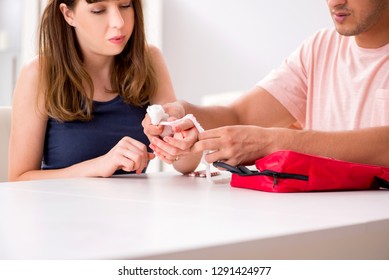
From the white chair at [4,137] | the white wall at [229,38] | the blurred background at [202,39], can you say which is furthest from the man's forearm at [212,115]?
the blurred background at [202,39]

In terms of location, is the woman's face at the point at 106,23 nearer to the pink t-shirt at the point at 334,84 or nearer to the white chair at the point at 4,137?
the white chair at the point at 4,137

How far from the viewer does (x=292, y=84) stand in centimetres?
197

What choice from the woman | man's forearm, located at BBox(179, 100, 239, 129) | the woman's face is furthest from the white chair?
man's forearm, located at BBox(179, 100, 239, 129)

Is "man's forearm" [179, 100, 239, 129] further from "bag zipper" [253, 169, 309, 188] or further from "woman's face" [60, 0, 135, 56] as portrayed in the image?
"bag zipper" [253, 169, 309, 188]

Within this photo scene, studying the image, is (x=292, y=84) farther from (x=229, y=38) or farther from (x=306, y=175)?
(x=229, y=38)

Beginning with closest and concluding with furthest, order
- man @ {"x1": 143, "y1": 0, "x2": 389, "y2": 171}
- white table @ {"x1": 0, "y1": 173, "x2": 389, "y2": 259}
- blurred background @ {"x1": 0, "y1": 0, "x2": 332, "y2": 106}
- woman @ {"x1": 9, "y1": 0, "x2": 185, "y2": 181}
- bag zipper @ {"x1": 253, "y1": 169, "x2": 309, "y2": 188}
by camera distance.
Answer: white table @ {"x1": 0, "y1": 173, "x2": 389, "y2": 259} < bag zipper @ {"x1": 253, "y1": 169, "x2": 309, "y2": 188} < man @ {"x1": 143, "y1": 0, "x2": 389, "y2": 171} < woman @ {"x1": 9, "y1": 0, "x2": 185, "y2": 181} < blurred background @ {"x1": 0, "y1": 0, "x2": 332, "y2": 106}

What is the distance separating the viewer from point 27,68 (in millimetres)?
1918

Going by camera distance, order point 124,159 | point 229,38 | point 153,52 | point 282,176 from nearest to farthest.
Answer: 1. point 282,176
2. point 124,159
3. point 153,52
4. point 229,38

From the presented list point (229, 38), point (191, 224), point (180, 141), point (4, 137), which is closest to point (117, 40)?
point (4, 137)

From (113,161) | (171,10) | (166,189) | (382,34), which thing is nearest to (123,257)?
Result: (166,189)

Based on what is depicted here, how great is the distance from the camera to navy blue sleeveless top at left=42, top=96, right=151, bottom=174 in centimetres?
190

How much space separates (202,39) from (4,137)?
3.18 metres
